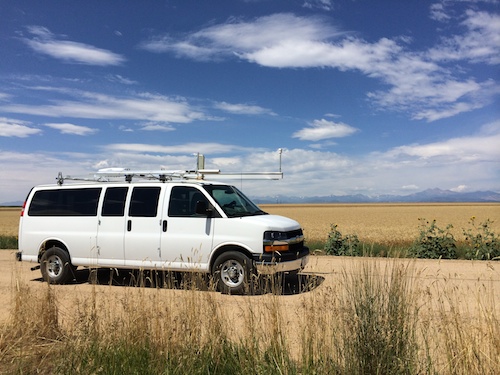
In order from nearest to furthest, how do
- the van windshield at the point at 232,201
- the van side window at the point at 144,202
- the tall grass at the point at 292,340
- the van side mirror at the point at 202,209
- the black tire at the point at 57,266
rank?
the tall grass at the point at 292,340
the van side mirror at the point at 202,209
the van windshield at the point at 232,201
the van side window at the point at 144,202
the black tire at the point at 57,266

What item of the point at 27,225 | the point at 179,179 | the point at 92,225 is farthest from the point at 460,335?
the point at 27,225

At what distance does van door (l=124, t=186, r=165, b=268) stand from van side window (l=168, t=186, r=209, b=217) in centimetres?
26

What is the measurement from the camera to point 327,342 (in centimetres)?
397

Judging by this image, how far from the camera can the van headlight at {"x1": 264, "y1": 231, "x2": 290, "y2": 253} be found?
27.0ft

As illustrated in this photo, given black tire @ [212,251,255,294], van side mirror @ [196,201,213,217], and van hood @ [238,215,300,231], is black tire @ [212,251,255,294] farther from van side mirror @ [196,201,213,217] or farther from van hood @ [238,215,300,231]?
van side mirror @ [196,201,213,217]

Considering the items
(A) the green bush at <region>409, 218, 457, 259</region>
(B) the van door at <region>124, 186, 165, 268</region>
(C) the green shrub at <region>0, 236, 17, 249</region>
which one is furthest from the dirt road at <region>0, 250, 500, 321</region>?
(C) the green shrub at <region>0, 236, 17, 249</region>

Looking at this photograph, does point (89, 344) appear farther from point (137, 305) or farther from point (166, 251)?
point (166, 251)

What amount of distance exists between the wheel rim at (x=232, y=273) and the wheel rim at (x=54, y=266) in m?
4.03

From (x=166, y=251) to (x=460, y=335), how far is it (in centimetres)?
619

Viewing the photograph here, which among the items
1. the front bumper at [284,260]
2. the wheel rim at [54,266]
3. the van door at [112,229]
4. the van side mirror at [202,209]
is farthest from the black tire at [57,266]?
the front bumper at [284,260]

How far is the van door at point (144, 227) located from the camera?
9047 millimetres

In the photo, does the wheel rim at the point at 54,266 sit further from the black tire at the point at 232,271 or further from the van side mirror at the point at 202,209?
the black tire at the point at 232,271

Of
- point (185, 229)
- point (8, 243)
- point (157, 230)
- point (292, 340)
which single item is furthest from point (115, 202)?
point (8, 243)

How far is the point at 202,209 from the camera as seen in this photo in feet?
28.2
